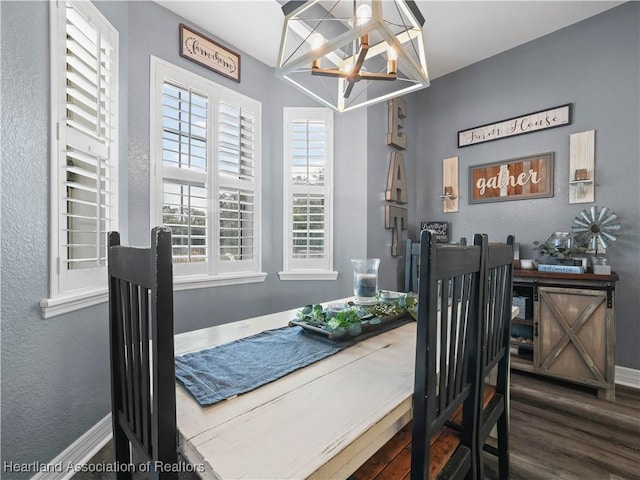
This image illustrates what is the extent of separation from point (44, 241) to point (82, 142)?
617 millimetres

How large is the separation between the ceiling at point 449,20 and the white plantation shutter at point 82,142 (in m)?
0.90

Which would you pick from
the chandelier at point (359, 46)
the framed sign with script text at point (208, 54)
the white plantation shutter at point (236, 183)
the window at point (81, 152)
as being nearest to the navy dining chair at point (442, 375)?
the chandelier at point (359, 46)

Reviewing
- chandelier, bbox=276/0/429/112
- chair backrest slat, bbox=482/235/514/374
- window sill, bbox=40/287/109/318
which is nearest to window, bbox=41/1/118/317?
window sill, bbox=40/287/109/318

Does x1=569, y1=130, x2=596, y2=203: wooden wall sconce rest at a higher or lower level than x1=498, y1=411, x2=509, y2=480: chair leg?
higher

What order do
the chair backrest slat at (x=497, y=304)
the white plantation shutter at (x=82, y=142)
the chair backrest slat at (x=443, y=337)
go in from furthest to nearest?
the white plantation shutter at (x=82, y=142), the chair backrest slat at (x=497, y=304), the chair backrest slat at (x=443, y=337)

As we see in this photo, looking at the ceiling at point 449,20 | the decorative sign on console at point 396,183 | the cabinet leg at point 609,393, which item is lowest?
the cabinet leg at point 609,393

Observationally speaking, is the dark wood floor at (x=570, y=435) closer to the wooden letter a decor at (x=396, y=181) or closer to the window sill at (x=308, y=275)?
the window sill at (x=308, y=275)

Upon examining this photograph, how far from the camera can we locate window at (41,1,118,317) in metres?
1.52

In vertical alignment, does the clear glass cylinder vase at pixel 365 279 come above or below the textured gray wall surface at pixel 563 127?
below

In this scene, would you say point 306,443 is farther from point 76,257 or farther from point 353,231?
point 353,231

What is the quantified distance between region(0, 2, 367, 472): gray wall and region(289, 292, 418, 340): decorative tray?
1.19 metres

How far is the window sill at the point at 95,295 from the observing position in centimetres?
146

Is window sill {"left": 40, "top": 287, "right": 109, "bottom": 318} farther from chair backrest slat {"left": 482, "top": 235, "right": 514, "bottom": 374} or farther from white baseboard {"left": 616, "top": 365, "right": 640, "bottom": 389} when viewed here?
white baseboard {"left": 616, "top": 365, "right": 640, "bottom": 389}

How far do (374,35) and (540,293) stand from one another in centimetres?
289
